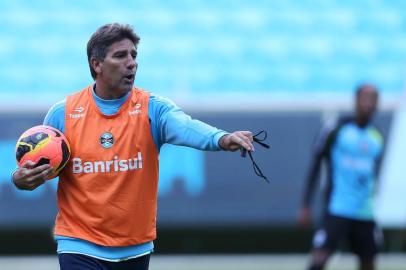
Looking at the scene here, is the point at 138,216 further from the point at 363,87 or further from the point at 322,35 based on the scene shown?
the point at 322,35

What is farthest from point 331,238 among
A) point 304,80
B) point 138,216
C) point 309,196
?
point 304,80

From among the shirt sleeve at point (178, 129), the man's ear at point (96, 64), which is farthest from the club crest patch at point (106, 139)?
the man's ear at point (96, 64)

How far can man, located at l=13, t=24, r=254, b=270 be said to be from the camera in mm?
5297

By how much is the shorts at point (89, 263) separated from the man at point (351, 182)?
387cm

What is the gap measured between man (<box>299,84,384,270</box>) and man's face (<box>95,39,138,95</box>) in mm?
4122

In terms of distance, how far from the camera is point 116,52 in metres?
5.29

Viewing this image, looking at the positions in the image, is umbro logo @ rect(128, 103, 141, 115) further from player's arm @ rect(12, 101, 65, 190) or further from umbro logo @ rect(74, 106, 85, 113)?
player's arm @ rect(12, 101, 65, 190)

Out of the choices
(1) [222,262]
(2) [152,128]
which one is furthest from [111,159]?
(1) [222,262]

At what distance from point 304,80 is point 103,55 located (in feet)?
28.6

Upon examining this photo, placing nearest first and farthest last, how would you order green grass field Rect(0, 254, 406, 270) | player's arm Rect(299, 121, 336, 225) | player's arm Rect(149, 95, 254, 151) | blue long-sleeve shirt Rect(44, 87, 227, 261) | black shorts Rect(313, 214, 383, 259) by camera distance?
player's arm Rect(149, 95, 254, 151)
blue long-sleeve shirt Rect(44, 87, 227, 261)
black shorts Rect(313, 214, 383, 259)
player's arm Rect(299, 121, 336, 225)
green grass field Rect(0, 254, 406, 270)

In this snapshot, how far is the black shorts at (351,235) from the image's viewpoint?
9047 mm

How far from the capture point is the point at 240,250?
38.5 feet

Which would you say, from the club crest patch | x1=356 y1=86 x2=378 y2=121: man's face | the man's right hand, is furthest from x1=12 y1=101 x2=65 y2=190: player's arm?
x1=356 y1=86 x2=378 y2=121: man's face

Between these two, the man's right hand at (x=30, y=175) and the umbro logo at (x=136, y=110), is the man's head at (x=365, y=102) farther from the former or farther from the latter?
the man's right hand at (x=30, y=175)
